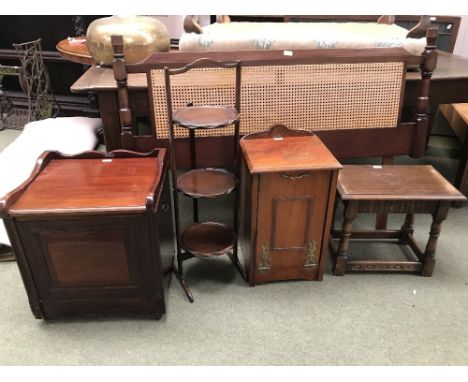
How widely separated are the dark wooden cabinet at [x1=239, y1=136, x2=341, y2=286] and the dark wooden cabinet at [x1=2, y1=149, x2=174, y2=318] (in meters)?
0.37

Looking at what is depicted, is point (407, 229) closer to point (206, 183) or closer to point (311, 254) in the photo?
point (311, 254)

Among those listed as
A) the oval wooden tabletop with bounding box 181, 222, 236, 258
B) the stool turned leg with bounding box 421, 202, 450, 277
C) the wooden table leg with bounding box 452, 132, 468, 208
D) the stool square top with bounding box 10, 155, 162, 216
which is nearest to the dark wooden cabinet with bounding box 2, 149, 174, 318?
the stool square top with bounding box 10, 155, 162, 216

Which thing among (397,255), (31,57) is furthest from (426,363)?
(31,57)

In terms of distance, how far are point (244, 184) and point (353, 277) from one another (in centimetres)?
68

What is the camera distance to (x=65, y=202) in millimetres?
1313

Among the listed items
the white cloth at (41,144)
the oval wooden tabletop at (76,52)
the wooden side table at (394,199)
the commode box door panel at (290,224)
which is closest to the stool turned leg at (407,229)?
the wooden side table at (394,199)

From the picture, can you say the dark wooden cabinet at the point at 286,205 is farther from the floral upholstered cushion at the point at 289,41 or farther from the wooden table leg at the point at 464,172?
the wooden table leg at the point at 464,172

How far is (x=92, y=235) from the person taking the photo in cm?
134

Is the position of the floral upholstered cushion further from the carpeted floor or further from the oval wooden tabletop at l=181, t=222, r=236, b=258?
the carpeted floor

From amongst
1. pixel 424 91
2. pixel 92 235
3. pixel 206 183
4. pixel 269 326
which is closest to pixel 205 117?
pixel 206 183

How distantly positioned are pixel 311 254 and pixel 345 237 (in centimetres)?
18

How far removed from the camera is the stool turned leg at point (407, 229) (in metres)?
1.97

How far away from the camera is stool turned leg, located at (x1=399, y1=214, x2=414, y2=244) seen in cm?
197

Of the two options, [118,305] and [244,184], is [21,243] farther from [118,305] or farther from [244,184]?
[244,184]
